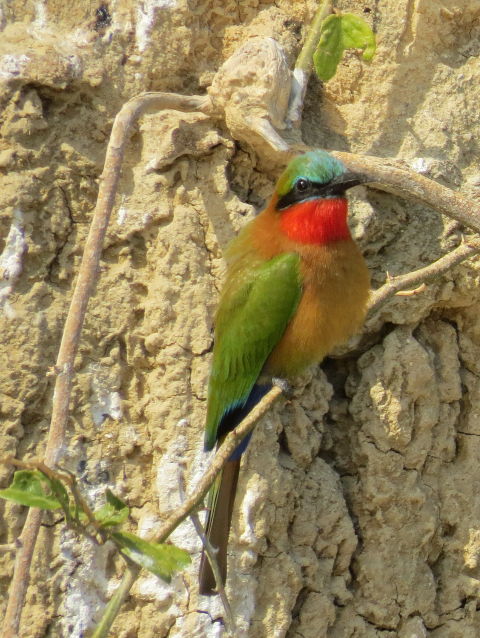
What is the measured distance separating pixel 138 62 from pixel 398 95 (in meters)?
0.77

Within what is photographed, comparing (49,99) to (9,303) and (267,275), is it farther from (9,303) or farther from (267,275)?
(267,275)

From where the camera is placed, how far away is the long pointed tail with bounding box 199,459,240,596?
7.87 feet

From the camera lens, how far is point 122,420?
254 centimetres

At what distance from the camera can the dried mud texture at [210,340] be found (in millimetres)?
2467

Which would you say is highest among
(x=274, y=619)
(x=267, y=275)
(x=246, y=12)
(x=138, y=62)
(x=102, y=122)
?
(x=246, y=12)

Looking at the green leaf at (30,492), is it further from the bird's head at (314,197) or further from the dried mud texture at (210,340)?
the bird's head at (314,197)

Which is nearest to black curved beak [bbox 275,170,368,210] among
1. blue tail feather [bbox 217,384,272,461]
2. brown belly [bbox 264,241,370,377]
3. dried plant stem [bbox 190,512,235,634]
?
brown belly [bbox 264,241,370,377]

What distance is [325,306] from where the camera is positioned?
269cm

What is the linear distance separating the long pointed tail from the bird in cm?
13

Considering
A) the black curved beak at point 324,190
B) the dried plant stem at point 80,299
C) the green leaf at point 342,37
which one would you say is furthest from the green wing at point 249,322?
the green leaf at point 342,37

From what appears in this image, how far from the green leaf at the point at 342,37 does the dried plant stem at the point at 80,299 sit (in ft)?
1.12

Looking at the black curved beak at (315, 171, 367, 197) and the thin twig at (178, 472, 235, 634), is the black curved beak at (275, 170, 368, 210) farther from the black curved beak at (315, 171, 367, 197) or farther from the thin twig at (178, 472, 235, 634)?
the thin twig at (178, 472, 235, 634)

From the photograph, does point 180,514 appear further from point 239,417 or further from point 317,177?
point 317,177

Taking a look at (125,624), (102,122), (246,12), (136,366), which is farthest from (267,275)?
(125,624)
